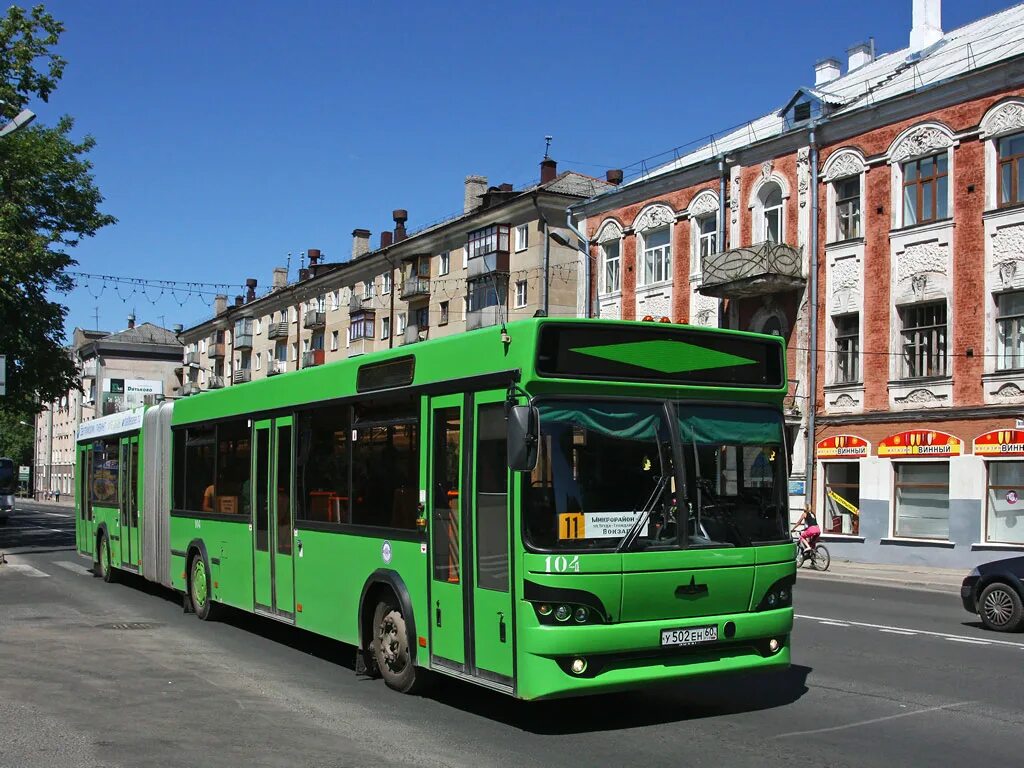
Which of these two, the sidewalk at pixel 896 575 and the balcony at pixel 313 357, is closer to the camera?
the sidewalk at pixel 896 575

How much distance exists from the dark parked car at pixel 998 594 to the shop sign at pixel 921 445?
14755 mm

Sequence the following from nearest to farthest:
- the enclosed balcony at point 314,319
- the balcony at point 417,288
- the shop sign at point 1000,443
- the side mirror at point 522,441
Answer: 1. the side mirror at point 522,441
2. the shop sign at point 1000,443
3. the balcony at point 417,288
4. the enclosed balcony at point 314,319

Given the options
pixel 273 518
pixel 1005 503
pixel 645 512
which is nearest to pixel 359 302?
pixel 1005 503

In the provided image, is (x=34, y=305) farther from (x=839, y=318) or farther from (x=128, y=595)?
(x=839, y=318)

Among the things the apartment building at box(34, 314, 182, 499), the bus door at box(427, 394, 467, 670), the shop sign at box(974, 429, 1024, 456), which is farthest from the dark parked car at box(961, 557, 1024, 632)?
the apartment building at box(34, 314, 182, 499)

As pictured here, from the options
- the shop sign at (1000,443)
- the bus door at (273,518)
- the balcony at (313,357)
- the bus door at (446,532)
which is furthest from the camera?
the balcony at (313,357)

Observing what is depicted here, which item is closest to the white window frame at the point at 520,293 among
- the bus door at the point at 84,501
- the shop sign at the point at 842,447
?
the shop sign at the point at 842,447

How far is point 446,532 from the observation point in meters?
8.39

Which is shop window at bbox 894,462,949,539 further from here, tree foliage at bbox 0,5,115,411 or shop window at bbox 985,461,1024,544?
tree foliage at bbox 0,5,115,411

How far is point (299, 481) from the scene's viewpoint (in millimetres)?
11102

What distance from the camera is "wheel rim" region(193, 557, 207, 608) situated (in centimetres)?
1409

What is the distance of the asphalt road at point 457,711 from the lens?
7.13 meters

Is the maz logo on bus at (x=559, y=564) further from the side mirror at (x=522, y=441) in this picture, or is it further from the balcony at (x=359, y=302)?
the balcony at (x=359, y=302)

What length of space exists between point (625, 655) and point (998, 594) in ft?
27.9
